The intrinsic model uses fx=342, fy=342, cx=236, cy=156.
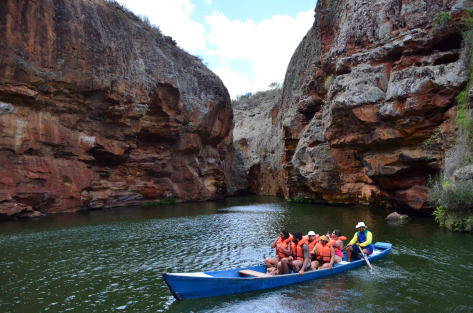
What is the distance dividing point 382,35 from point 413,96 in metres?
5.41

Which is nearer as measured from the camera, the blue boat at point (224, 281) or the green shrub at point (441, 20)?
the blue boat at point (224, 281)

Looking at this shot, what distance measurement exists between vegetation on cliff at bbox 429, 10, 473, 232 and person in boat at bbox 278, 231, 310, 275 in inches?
317

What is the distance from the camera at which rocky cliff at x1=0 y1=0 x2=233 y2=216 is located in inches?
884

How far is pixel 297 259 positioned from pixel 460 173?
9.40 meters

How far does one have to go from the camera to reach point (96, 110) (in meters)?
28.1

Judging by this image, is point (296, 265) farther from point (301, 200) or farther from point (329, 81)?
point (301, 200)

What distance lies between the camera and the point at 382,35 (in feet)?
68.9

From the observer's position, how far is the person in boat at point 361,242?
10.9m

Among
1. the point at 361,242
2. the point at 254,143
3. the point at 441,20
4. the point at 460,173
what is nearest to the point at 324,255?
the point at 361,242

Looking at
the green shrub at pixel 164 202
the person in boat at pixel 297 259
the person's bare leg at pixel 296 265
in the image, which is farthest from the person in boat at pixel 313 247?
the green shrub at pixel 164 202

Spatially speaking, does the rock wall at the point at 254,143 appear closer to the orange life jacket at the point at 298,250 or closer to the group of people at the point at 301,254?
the group of people at the point at 301,254

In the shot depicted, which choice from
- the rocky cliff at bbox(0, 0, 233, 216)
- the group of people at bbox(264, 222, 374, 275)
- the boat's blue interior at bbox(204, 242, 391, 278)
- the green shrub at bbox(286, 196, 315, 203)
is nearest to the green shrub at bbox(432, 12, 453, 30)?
the boat's blue interior at bbox(204, 242, 391, 278)

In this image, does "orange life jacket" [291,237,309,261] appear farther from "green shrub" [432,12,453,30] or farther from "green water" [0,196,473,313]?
"green shrub" [432,12,453,30]

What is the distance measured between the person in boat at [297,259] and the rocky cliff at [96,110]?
19.4 meters
